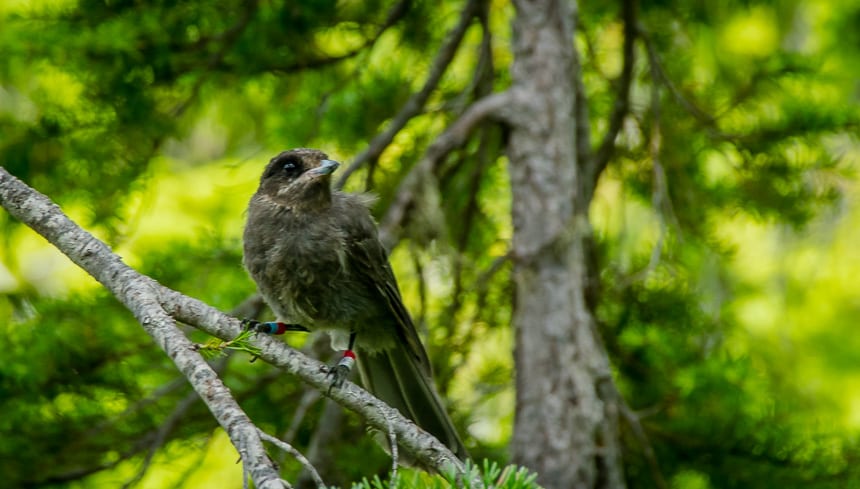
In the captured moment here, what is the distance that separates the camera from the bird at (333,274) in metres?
4.22

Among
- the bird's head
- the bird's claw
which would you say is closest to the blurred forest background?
the bird's head

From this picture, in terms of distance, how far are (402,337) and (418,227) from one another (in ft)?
1.50

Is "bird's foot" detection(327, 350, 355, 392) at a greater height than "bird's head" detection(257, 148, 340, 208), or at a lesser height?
lesser

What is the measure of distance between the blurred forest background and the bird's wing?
90mm

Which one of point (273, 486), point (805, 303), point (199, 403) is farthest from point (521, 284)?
point (805, 303)

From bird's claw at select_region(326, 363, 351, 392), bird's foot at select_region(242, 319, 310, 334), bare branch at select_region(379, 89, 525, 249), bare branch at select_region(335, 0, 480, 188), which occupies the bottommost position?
bird's claw at select_region(326, 363, 351, 392)

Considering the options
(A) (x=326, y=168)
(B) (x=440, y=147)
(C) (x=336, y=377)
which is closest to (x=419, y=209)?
(B) (x=440, y=147)

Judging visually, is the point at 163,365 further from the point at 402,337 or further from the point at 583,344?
the point at 583,344

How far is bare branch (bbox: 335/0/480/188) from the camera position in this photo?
4691 millimetres

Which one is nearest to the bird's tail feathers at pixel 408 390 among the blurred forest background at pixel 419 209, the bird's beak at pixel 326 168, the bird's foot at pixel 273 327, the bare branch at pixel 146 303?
the blurred forest background at pixel 419 209

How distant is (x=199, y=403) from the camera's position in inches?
178

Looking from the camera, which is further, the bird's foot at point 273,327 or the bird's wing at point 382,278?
the bird's wing at point 382,278

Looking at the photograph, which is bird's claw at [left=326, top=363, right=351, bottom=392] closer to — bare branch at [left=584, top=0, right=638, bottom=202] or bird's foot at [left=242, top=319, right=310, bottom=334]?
bird's foot at [left=242, top=319, right=310, bottom=334]

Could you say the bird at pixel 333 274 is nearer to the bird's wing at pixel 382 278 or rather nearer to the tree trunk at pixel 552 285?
the bird's wing at pixel 382 278
